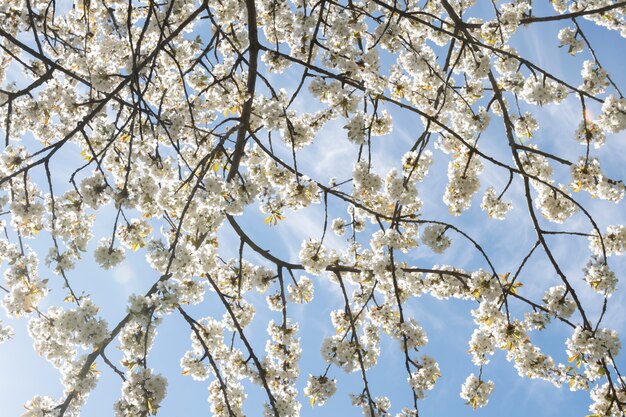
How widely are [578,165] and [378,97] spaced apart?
6.93 feet

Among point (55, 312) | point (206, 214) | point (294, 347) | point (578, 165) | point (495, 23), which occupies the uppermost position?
point (495, 23)

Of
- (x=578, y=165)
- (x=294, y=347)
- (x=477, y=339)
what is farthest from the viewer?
(x=294, y=347)

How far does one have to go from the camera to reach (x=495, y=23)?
595 cm

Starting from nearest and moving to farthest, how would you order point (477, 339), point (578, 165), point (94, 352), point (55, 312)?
point (94, 352), point (55, 312), point (578, 165), point (477, 339)

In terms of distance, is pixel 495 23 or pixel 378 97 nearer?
pixel 378 97

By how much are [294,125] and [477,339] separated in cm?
302

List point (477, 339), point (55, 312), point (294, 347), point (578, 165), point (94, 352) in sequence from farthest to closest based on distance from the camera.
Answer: point (294, 347), point (477, 339), point (578, 165), point (55, 312), point (94, 352)

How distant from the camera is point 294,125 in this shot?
5.91 m

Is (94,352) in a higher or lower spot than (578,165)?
lower

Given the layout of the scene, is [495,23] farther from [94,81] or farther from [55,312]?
[55,312]

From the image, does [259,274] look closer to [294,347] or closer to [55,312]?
[294,347]

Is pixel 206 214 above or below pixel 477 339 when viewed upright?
above

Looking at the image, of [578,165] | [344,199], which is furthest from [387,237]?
[578,165]

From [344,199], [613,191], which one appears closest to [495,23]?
[613,191]
